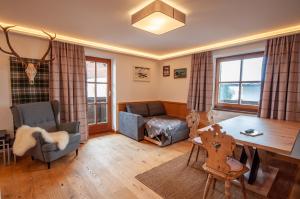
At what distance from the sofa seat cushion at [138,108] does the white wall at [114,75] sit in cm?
29

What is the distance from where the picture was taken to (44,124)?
9.25 ft

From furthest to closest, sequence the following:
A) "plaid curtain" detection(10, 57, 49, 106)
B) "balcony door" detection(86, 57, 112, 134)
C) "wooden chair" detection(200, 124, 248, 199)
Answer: "balcony door" detection(86, 57, 112, 134) → "plaid curtain" detection(10, 57, 49, 106) → "wooden chair" detection(200, 124, 248, 199)

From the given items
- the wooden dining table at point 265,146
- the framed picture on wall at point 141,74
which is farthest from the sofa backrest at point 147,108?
Result: the wooden dining table at point 265,146

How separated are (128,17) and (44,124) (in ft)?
7.55

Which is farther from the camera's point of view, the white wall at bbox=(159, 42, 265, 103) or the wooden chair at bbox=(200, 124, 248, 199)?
the white wall at bbox=(159, 42, 265, 103)

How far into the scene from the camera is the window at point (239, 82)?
3320 mm

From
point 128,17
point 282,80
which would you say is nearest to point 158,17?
point 128,17

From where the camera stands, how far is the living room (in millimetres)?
1923

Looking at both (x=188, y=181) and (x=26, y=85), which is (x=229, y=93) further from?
(x=26, y=85)

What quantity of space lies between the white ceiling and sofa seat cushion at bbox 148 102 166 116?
76.7 inches

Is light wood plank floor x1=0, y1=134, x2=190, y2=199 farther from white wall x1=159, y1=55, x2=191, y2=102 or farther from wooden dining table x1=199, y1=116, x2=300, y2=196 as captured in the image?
white wall x1=159, y1=55, x2=191, y2=102

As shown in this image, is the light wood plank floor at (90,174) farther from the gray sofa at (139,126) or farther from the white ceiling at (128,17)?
the white ceiling at (128,17)

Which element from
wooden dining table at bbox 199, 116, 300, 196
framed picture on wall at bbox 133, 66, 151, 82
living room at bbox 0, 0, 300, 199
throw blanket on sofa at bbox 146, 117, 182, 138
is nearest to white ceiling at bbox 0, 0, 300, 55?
living room at bbox 0, 0, 300, 199

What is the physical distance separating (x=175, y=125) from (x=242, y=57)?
2.08m
